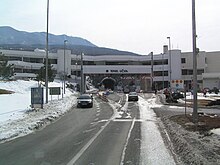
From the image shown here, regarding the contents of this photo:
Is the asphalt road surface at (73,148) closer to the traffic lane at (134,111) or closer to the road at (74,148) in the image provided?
the road at (74,148)

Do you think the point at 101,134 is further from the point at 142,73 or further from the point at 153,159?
the point at 142,73

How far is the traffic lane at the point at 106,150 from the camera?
1127 centimetres

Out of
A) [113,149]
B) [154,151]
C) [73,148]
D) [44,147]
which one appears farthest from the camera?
[44,147]

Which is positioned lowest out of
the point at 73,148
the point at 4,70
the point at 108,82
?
the point at 73,148

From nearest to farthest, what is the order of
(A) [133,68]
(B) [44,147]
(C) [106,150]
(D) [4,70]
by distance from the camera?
(C) [106,150], (B) [44,147], (D) [4,70], (A) [133,68]

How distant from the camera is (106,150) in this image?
44.1ft

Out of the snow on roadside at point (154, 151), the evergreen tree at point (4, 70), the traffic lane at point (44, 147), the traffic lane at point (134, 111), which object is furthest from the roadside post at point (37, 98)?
the evergreen tree at point (4, 70)

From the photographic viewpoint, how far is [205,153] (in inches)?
464

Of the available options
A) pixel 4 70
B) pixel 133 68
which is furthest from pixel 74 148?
pixel 133 68

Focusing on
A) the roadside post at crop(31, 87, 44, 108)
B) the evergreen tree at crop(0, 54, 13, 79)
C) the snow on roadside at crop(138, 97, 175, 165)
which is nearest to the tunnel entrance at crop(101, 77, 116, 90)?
the evergreen tree at crop(0, 54, 13, 79)

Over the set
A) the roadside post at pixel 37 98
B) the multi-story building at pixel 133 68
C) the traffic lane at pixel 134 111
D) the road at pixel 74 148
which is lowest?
the traffic lane at pixel 134 111

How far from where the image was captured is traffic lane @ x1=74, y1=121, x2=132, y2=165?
37.0 ft

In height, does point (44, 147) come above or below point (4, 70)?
below

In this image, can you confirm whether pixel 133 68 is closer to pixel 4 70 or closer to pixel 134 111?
pixel 4 70
